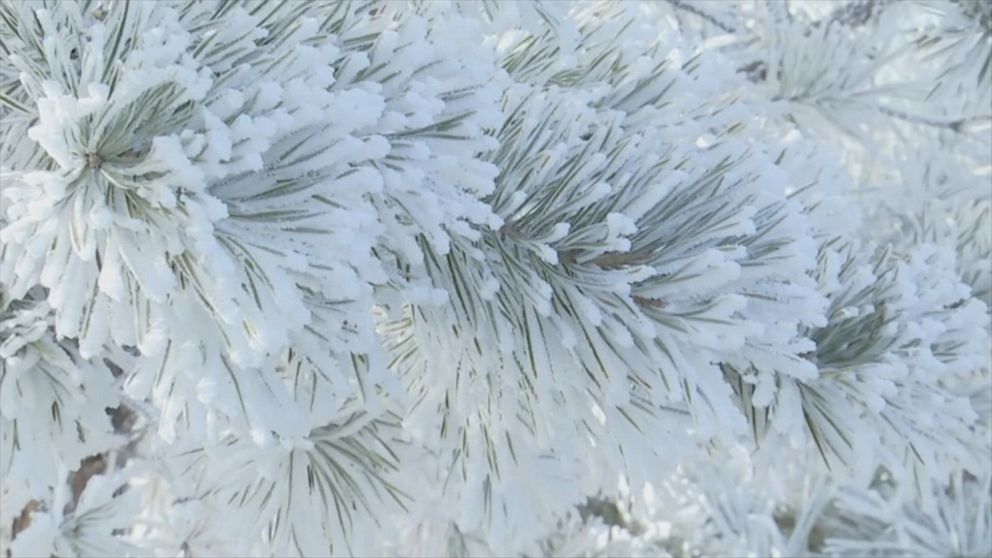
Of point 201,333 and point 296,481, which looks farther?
point 296,481

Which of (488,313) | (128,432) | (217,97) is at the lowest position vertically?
(128,432)

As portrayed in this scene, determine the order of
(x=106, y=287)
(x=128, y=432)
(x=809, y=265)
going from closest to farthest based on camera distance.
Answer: (x=106, y=287), (x=809, y=265), (x=128, y=432)

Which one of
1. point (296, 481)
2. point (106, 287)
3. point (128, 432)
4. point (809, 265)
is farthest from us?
point (128, 432)

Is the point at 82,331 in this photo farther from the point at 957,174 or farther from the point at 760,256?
the point at 957,174

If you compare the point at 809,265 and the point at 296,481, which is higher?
the point at 809,265

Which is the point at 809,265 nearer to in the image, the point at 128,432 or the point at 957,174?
the point at 128,432

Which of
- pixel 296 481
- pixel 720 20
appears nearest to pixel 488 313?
pixel 296 481
